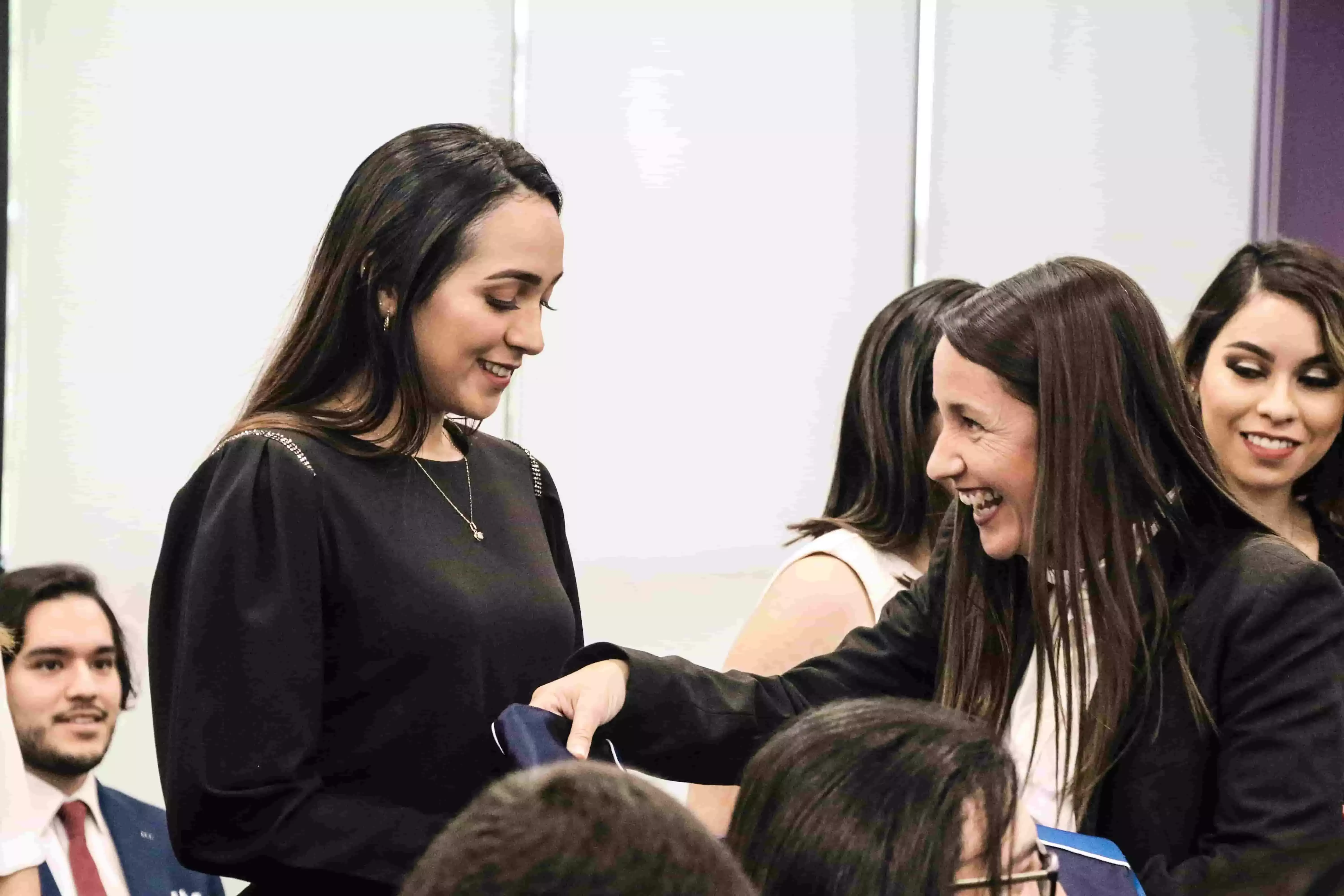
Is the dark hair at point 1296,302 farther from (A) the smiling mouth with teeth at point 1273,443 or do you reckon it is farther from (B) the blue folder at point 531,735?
(B) the blue folder at point 531,735

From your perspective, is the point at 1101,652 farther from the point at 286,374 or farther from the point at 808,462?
the point at 808,462

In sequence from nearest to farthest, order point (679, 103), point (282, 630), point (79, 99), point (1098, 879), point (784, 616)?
point (1098, 879)
point (282, 630)
point (784, 616)
point (79, 99)
point (679, 103)

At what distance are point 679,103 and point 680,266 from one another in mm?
409

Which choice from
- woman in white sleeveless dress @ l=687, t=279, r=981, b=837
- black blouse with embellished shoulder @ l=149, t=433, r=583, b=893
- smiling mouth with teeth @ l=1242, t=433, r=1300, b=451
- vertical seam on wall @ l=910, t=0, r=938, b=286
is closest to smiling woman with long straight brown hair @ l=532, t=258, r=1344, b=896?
black blouse with embellished shoulder @ l=149, t=433, r=583, b=893

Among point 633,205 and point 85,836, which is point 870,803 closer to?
point 85,836

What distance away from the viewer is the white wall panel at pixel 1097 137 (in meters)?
4.23

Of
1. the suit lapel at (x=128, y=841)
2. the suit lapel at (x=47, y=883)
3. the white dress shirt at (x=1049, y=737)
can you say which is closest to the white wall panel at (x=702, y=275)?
the suit lapel at (x=128, y=841)

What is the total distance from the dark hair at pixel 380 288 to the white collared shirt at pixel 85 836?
171cm

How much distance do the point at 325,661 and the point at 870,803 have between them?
741 mm

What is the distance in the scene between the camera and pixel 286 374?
1.71m

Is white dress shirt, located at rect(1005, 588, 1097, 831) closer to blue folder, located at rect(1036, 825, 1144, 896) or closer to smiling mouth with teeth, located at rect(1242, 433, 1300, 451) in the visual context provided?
blue folder, located at rect(1036, 825, 1144, 896)

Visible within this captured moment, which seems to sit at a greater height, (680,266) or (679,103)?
(679,103)

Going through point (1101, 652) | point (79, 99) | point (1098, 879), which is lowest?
point (1098, 879)

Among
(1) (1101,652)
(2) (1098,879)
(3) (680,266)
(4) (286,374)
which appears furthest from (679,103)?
(2) (1098,879)
